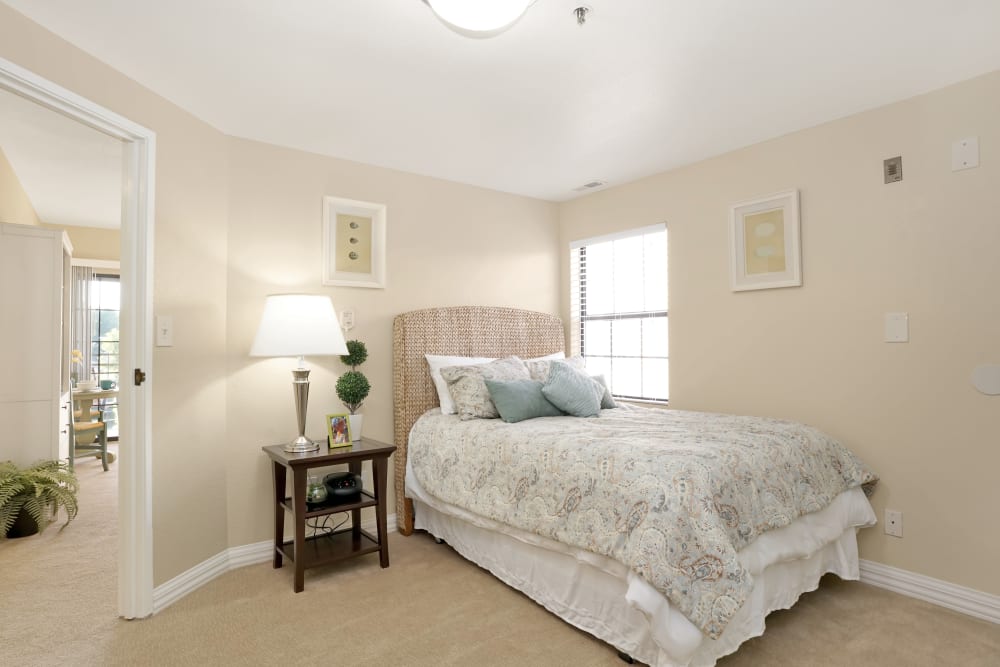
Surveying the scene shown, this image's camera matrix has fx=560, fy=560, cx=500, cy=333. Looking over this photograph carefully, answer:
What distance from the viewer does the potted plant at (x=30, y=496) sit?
3.35 metres

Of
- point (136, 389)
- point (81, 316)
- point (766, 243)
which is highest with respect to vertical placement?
point (766, 243)

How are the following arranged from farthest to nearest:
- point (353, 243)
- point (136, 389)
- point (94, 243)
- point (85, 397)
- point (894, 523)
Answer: point (94, 243)
point (85, 397)
point (353, 243)
point (894, 523)
point (136, 389)

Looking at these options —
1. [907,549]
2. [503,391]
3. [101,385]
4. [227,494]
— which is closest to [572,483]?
[503,391]

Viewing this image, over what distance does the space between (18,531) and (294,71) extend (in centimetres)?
332

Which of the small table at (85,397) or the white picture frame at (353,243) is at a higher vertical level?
the white picture frame at (353,243)

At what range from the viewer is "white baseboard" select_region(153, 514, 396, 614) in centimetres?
253

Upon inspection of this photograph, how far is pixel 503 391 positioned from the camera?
10.2 feet

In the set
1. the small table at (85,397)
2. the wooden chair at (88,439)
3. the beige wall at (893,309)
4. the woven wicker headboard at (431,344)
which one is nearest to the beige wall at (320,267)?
the woven wicker headboard at (431,344)

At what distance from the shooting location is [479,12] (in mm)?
1661

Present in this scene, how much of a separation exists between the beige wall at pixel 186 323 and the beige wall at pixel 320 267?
96 mm

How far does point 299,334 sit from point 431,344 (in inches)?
40.0

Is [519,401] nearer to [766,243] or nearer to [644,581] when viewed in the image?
[644,581]

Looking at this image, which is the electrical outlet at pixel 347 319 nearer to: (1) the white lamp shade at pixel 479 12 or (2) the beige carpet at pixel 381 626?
(2) the beige carpet at pixel 381 626

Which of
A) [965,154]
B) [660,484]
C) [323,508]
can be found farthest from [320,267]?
[965,154]
